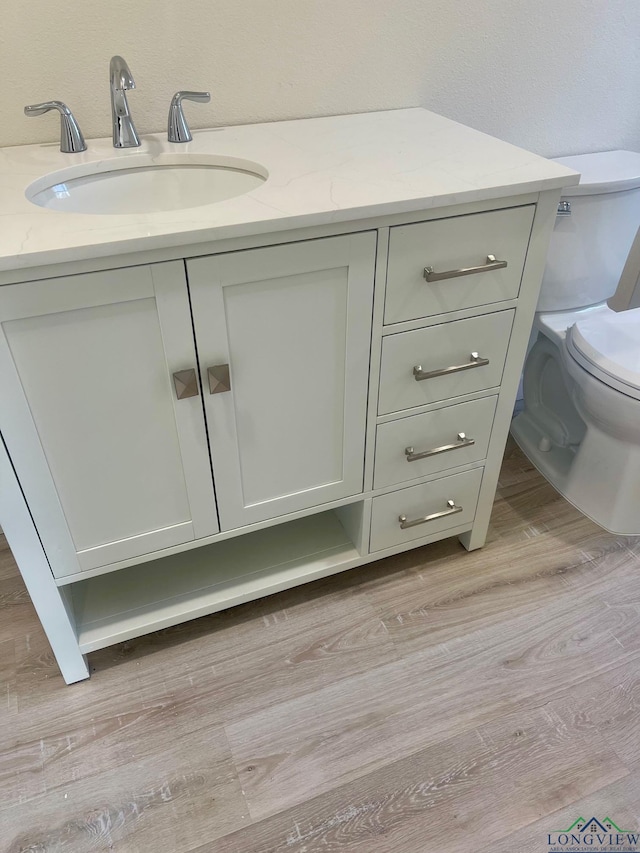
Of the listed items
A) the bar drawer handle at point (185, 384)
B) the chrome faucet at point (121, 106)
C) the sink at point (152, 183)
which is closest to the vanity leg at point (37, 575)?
the bar drawer handle at point (185, 384)

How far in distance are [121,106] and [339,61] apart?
1.59ft

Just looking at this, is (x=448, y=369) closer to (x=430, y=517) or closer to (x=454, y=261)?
(x=454, y=261)

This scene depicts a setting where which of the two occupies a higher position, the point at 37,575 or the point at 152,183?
the point at 152,183

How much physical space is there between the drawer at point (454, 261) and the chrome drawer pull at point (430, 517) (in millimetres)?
493

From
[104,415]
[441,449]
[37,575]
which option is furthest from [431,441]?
[37,575]

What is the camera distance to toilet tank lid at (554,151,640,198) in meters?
1.54

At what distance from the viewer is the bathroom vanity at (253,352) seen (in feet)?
3.26

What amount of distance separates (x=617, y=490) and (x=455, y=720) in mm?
727

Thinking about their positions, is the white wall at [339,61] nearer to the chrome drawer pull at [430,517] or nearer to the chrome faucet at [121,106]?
the chrome faucet at [121,106]

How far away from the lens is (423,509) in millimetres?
1514

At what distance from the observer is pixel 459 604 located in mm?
1524

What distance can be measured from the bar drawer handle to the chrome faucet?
51 cm

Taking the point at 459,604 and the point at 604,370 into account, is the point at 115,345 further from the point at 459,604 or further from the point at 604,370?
the point at 604,370

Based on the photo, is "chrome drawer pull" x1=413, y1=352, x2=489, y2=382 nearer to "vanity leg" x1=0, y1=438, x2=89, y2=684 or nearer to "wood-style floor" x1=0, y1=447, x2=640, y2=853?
"wood-style floor" x1=0, y1=447, x2=640, y2=853
